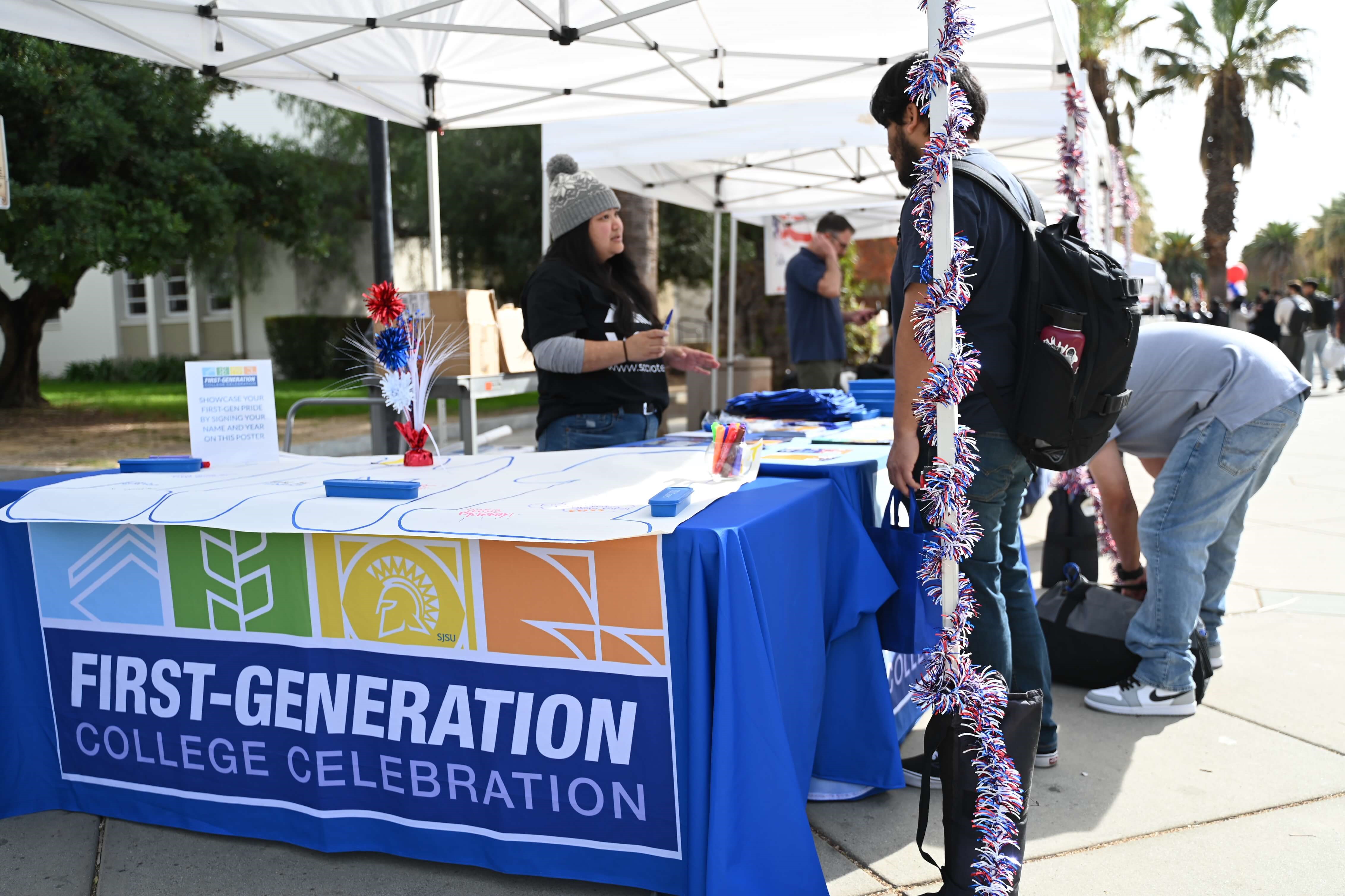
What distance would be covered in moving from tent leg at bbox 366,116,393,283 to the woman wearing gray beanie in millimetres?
2434

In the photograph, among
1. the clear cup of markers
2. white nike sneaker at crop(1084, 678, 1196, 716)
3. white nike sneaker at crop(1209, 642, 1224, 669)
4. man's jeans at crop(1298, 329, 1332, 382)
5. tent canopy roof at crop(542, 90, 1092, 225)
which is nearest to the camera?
the clear cup of markers

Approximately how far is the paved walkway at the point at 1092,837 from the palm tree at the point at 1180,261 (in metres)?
61.3

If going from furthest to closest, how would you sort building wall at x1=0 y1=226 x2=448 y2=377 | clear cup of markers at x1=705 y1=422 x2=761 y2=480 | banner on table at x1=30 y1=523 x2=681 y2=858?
1. building wall at x1=0 y1=226 x2=448 y2=377
2. clear cup of markers at x1=705 y1=422 x2=761 y2=480
3. banner on table at x1=30 y1=523 x2=681 y2=858

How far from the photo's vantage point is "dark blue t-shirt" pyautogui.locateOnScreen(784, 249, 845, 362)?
6.75 metres

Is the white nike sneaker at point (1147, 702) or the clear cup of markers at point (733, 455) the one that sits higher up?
the clear cup of markers at point (733, 455)

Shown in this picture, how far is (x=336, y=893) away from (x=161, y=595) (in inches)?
32.0

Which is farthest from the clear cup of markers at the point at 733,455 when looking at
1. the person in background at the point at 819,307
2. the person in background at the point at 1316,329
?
the person in background at the point at 1316,329

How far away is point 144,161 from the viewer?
12148mm

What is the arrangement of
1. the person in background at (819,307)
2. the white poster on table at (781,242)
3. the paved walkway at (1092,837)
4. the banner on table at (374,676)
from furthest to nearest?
1. the white poster on table at (781,242)
2. the person in background at (819,307)
3. the paved walkway at (1092,837)
4. the banner on table at (374,676)

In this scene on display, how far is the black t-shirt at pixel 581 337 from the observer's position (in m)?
3.24

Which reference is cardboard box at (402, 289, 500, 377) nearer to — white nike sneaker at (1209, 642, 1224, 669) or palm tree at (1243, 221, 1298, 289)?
white nike sneaker at (1209, 642, 1224, 669)

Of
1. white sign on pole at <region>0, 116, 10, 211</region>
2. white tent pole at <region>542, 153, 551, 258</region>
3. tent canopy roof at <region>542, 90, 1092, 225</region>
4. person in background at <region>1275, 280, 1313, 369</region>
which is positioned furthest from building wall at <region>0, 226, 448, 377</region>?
white sign on pole at <region>0, 116, 10, 211</region>

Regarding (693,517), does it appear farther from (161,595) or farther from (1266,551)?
(1266,551)

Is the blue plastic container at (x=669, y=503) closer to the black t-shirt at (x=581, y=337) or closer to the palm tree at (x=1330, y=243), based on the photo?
the black t-shirt at (x=581, y=337)
